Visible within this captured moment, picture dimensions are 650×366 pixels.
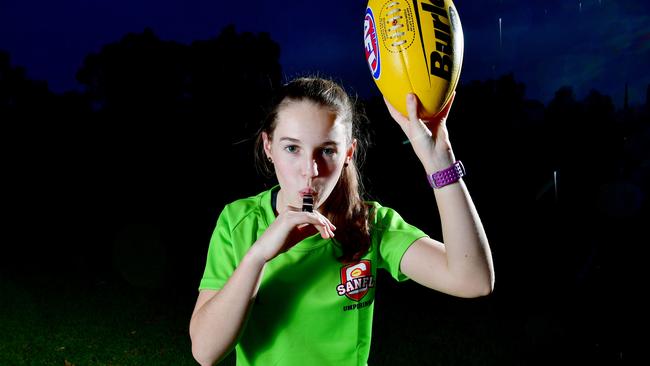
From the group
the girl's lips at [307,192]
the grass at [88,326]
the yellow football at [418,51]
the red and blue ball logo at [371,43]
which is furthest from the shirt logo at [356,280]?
the grass at [88,326]

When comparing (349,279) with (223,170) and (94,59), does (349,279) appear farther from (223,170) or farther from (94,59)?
(94,59)

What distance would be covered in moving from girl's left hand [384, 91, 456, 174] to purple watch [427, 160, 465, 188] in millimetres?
13

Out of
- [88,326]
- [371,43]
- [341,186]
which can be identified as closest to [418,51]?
[371,43]

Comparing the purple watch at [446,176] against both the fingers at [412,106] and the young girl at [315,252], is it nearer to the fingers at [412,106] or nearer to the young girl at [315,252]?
the young girl at [315,252]

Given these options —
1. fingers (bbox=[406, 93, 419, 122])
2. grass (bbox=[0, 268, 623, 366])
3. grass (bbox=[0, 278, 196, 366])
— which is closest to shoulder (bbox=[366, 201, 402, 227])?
fingers (bbox=[406, 93, 419, 122])

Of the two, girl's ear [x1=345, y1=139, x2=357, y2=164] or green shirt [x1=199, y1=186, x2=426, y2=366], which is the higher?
girl's ear [x1=345, y1=139, x2=357, y2=164]

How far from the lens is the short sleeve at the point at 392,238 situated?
1.66m

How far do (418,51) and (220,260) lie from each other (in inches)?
36.3

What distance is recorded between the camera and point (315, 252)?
5.38ft

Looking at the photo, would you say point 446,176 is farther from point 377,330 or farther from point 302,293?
point 377,330

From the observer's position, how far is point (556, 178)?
1200 cm

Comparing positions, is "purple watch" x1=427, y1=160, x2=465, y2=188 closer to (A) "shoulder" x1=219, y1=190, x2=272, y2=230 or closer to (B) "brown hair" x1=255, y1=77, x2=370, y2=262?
(B) "brown hair" x1=255, y1=77, x2=370, y2=262

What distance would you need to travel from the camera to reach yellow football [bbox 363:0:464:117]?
1543mm

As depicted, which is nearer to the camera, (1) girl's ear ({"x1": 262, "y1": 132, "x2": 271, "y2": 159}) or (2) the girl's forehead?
(2) the girl's forehead
